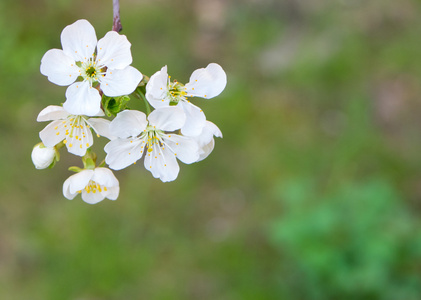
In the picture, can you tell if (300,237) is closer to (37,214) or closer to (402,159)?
(402,159)

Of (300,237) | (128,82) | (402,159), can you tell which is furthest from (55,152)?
(402,159)

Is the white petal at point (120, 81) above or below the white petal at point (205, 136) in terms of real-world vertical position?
above

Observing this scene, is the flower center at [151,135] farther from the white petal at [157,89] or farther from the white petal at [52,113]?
the white petal at [52,113]

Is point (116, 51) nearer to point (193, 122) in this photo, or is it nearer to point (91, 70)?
point (91, 70)

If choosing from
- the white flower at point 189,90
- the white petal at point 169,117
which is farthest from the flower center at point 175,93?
the white petal at point 169,117

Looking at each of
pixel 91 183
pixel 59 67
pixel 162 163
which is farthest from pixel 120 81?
pixel 91 183

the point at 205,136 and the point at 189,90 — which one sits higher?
the point at 189,90
